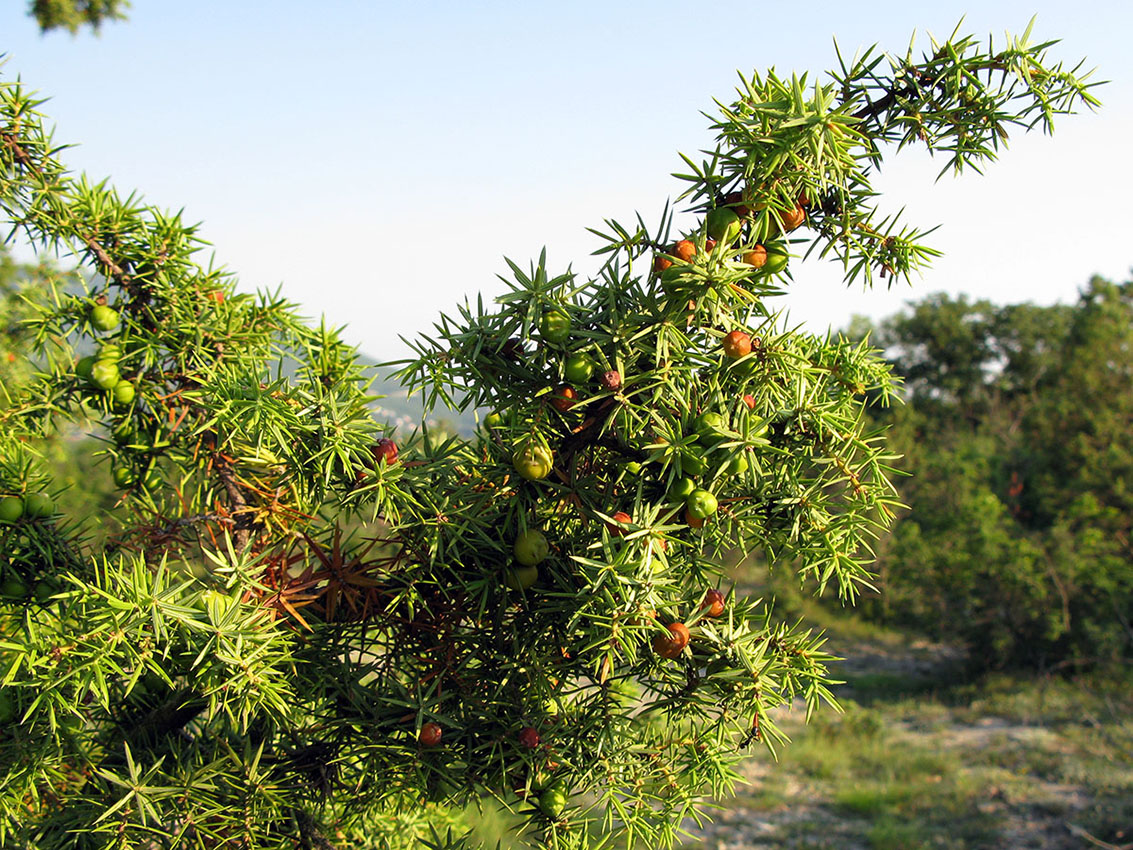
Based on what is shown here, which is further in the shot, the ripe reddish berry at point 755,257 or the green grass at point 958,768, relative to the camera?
the green grass at point 958,768

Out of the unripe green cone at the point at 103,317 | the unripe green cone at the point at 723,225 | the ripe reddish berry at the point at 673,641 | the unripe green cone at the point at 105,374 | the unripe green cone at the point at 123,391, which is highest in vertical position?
the unripe green cone at the point at 723,225

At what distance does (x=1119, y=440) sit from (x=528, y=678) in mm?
16447

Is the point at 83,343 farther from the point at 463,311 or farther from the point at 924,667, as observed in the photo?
the point at 924,667

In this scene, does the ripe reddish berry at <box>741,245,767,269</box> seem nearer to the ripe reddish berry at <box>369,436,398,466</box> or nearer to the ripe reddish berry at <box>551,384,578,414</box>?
the ripe reddish berry at <box>551,384,578,414</box>

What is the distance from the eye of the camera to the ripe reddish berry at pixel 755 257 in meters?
1.12

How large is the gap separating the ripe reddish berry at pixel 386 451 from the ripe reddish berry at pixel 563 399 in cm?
29

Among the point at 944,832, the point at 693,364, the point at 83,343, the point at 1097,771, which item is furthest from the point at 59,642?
the point at 1097,771

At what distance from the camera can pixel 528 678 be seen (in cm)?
131

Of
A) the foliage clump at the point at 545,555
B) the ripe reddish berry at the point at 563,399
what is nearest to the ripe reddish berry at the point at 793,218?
the foliage clump at the point at 545,555

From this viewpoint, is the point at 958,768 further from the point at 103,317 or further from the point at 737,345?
the point at 103,317

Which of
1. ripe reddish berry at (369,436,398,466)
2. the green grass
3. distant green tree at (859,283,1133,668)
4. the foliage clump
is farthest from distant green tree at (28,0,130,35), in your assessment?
distant green tree at (859,283,1133,668)

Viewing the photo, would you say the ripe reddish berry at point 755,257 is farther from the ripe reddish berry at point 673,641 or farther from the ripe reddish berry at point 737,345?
the ripe reddish berry at point 673,641

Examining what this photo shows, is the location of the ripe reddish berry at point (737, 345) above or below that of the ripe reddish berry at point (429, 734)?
above

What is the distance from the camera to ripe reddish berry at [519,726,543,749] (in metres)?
1.25
